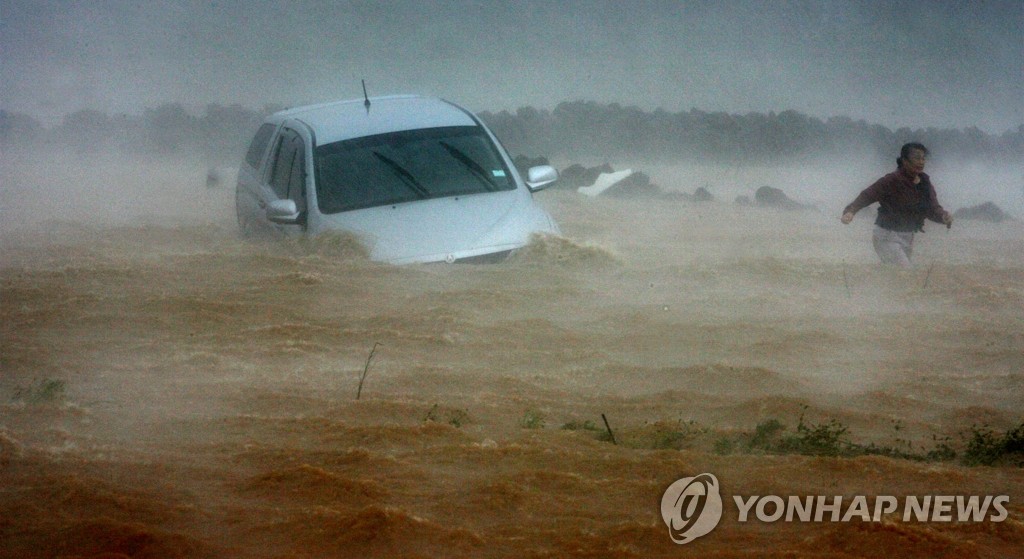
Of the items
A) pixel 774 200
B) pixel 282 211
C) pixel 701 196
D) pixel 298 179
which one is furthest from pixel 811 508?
pixel 701 196

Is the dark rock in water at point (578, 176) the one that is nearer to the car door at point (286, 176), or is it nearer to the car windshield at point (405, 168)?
the car door at point (286, 176)

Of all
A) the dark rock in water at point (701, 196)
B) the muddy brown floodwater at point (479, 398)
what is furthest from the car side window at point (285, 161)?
the dark rock in water at point (701, 196)

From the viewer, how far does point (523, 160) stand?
22141 millimetres

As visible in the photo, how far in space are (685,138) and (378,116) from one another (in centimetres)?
1804

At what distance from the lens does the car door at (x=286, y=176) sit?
33.5 feet

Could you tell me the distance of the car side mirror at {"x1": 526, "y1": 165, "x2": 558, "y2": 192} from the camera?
413 inches

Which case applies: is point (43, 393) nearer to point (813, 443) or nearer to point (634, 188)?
point (813, 443)

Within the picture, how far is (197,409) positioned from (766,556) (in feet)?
9.99

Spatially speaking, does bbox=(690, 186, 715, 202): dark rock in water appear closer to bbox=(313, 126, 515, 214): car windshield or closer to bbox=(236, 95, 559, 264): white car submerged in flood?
bbox=(236, 95, 559, 264): white car submerged in flood

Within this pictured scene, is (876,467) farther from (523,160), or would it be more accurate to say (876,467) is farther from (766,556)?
(523,160)

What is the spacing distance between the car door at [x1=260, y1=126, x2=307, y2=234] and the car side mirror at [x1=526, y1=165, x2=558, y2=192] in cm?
189

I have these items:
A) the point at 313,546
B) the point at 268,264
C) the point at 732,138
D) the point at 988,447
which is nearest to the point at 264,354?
the point at 268,264

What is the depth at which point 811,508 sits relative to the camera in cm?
454

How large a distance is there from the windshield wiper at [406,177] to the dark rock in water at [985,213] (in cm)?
1409
